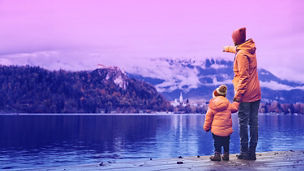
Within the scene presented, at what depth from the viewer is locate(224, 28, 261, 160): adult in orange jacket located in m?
13.1

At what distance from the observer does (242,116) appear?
531 inches

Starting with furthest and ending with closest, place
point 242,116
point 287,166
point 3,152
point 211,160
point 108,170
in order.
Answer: point 3,152
point 242,116
point 211,160
point 287,166
point 108,170

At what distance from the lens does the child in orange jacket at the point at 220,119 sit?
12.7 meters

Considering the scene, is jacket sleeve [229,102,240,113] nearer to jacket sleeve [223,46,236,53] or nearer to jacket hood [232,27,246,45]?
jacket sleeve [223,46,236,53]

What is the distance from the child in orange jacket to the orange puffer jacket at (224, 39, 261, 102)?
53 centimetres

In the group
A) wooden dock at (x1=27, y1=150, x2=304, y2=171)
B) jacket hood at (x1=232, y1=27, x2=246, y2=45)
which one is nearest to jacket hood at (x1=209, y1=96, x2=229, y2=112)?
wooden dock at (x1=27, y1=150, x2=304, y2=171)

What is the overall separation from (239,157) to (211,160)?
130 cm

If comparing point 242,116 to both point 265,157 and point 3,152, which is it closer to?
point 265,157

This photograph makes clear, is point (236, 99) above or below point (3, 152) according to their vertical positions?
above

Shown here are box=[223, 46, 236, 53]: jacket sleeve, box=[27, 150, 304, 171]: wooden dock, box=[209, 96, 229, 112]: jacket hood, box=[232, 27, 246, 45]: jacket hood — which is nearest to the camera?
box=[27, 150, 304, 171]: wooden dock

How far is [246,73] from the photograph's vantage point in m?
13.1

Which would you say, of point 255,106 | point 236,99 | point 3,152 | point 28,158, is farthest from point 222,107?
point 3,152

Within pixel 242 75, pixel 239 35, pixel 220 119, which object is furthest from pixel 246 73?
pixel 220 119

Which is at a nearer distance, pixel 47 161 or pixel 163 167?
pixel 163 167
